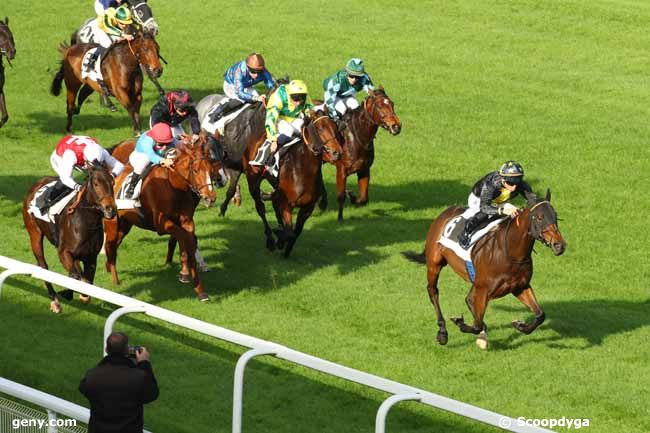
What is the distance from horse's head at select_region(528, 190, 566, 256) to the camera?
42.6 feet

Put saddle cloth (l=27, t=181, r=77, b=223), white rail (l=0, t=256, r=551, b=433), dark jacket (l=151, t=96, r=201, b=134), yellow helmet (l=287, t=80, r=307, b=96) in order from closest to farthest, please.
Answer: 1. white rail (l=0, t=256, r=551, b=433)
2. saddle cloth (l=27, t=181, r=77, b=223)
3. dark jacket (l=151, t=96, r=201, b=134)
4. yellow helmet (l=287, t=80, r=307, b=96)

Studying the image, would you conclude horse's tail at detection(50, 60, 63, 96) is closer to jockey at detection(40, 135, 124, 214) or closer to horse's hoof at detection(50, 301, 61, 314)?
jockey at detection(40, 135, 124, 214)

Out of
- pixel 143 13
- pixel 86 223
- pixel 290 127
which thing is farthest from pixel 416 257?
pixel 143 13

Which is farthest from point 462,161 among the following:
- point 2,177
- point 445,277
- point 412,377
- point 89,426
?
point 89,426

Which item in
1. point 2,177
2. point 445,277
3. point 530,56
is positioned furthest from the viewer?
point 530,56

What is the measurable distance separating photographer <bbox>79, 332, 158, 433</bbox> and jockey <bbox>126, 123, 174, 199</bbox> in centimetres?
671

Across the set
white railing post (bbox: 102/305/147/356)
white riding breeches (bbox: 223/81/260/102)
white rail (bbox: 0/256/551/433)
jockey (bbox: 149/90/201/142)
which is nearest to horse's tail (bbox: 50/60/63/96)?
white riding breeches (bbox: 223/81/260/102)

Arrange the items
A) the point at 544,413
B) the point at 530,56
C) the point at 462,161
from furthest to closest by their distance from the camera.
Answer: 1. the point at 530,56
2. the point at 462,161
3. the point at 544,413

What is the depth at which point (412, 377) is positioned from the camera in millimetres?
13117

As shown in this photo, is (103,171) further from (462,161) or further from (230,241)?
(462,161)

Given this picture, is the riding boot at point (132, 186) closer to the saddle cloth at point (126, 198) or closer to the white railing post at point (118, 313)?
the saddle cloth at point (126, 198)

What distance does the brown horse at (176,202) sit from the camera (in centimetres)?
1459

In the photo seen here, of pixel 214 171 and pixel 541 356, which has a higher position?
pixel 214 171

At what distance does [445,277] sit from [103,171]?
498 centimetres
